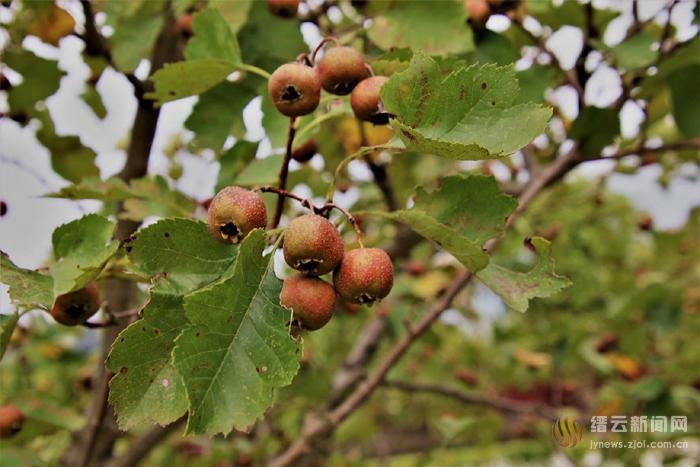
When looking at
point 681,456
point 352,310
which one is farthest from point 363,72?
point 681,456

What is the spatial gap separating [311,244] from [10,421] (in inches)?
42.6

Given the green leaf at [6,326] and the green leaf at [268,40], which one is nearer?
the green leaf at [6,326]

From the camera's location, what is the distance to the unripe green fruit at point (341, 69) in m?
0.96

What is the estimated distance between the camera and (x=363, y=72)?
3.22 ft

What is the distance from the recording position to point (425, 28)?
1283mm

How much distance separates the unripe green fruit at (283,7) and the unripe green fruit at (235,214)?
2.04 feet

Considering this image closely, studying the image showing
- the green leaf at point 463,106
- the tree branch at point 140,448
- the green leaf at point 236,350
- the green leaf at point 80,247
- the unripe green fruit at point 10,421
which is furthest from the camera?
the tree branch at point 140,448

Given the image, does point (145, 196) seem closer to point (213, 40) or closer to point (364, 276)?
point (213, 40)

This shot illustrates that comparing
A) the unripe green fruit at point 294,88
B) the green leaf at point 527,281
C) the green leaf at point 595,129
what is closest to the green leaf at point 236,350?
the unripe green fruit at point 294,88

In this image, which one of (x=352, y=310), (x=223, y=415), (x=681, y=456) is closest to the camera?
(x=223, y=415)

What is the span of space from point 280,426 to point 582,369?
8.32 feet

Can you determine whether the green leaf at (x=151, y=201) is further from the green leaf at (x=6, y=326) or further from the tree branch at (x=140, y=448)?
the tree branch at (x=140, y=448)

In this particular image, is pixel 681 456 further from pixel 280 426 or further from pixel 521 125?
pixel 521 125

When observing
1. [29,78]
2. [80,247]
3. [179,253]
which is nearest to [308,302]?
[179,253]
